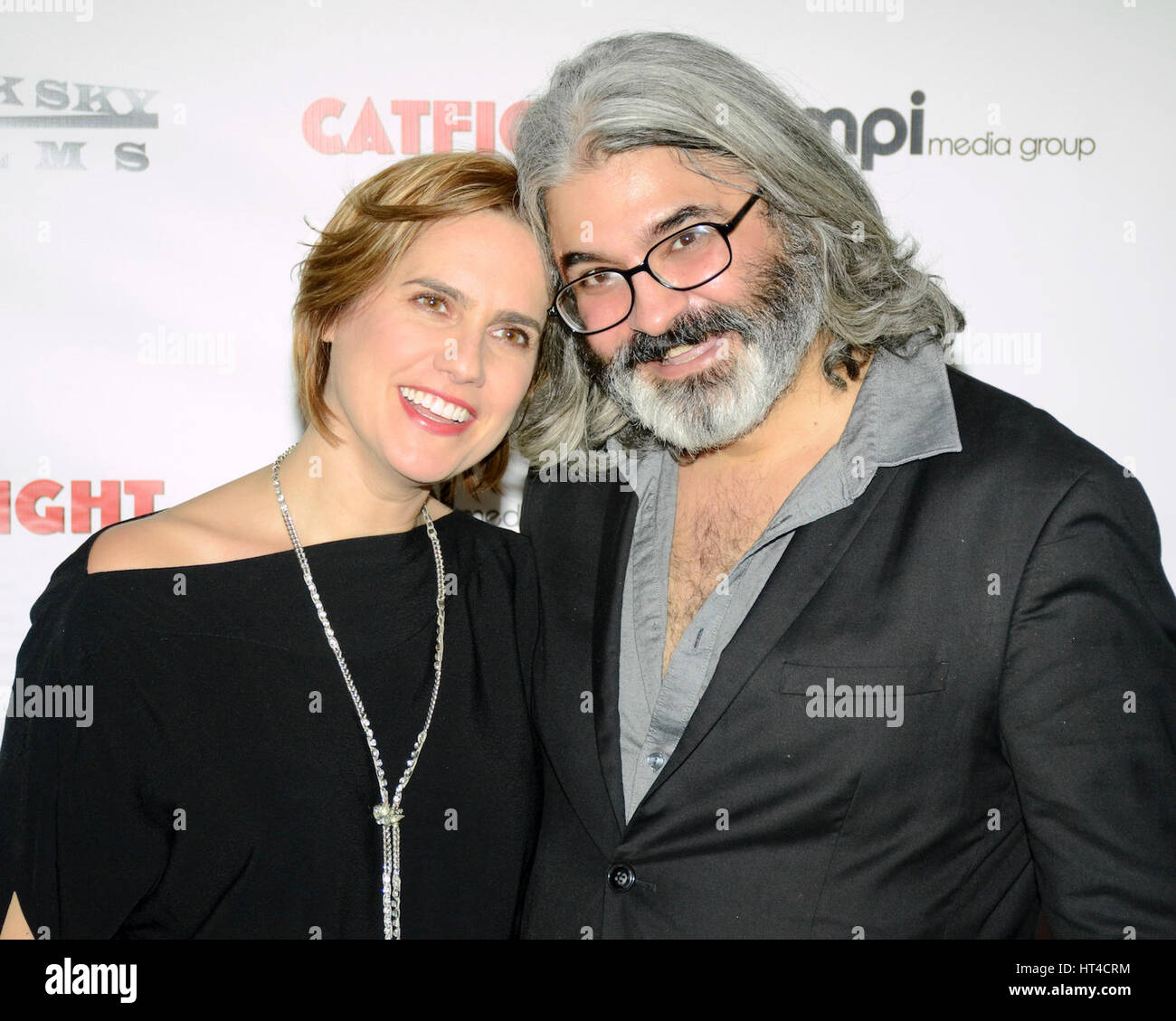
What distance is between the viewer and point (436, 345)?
179 centimetres

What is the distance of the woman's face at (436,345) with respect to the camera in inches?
70.3

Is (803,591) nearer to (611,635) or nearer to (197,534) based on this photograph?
(611,635)

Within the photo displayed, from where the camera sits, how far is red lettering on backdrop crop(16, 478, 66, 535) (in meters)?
2.61

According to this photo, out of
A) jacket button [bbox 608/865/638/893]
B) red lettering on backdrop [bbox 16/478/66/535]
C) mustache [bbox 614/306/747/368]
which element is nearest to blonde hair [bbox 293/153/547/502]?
mustache [bbox 614/306/747/368]

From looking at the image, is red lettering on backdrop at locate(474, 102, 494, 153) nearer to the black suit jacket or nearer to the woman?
the woman

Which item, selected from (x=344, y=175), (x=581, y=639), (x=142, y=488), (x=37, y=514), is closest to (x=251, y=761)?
(x=581, y=639)

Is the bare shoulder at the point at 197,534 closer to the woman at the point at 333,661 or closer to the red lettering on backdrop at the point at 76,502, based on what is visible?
the woman at the point at 333,661

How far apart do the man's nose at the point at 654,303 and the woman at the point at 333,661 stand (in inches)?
7.9

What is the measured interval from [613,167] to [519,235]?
8.3 inches

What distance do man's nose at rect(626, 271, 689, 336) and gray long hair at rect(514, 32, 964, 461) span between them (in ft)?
0.67

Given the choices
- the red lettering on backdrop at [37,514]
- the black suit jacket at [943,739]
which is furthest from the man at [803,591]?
the red lettering on backdrop at [37,514]

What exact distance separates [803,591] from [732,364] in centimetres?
45

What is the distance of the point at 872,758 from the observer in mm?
1562
